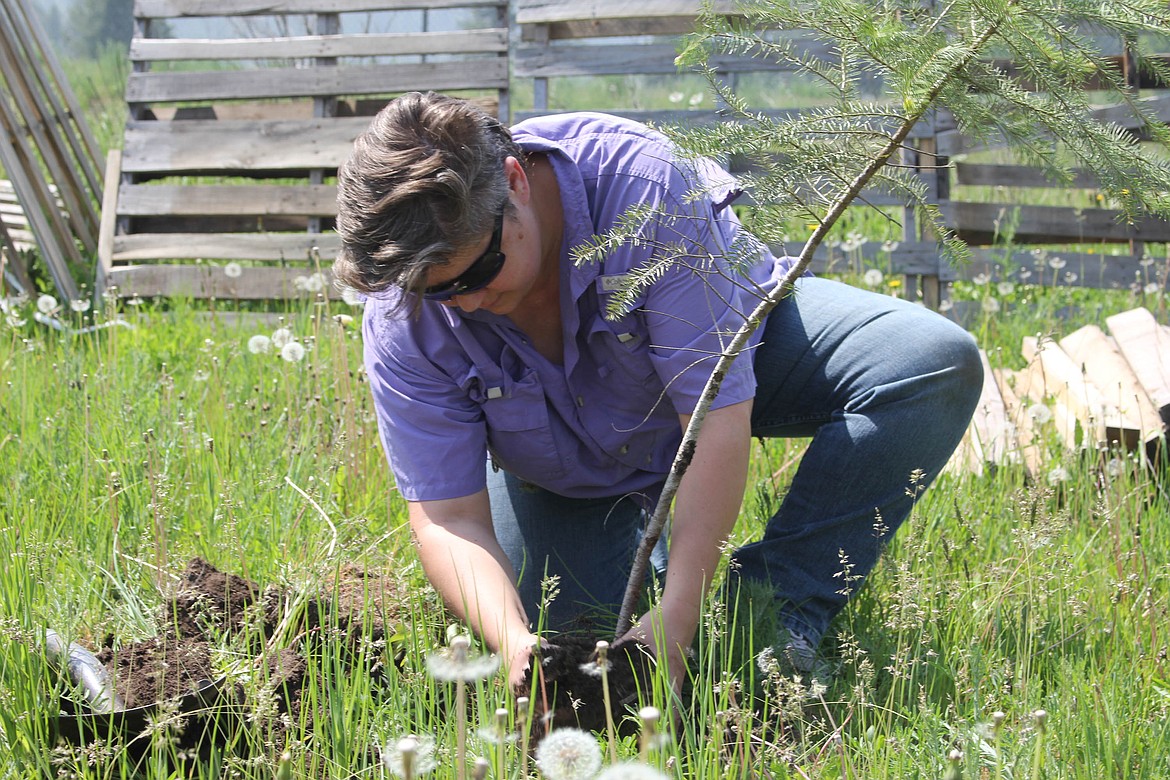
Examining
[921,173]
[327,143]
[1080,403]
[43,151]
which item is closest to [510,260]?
[1080,403]

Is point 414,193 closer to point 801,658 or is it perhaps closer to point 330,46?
point 801,658

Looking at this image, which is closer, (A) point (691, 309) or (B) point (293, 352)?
(A) point (691, 309)

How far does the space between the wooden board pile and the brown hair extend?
Answer: 1.64 meters

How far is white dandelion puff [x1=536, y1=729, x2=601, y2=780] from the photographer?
3.30 ft

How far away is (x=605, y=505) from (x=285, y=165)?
14.5ft

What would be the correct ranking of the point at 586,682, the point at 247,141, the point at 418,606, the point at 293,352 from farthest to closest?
the point at 247,141 → the point at 293,352 → the point at 418,606 → the point at 586,682

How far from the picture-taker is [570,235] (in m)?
2.20

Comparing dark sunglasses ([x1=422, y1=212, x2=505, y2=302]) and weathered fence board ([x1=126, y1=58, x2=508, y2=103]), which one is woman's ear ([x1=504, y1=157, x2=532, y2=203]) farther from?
weathered fence board ([x1=126, y1=58, x2=508, y2=103])

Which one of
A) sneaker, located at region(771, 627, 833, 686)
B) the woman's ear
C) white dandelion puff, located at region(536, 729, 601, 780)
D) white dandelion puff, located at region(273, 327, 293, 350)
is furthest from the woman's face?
white dandelion puff, located at region(273, 327, 293, 350)

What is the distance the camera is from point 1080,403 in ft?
11.3

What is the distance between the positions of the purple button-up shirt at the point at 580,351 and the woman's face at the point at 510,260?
133mm

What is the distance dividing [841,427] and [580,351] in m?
0.60

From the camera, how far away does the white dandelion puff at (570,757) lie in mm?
1007

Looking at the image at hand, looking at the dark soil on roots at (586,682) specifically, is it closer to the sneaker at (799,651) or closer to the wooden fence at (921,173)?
the sneaker at (799,651)
